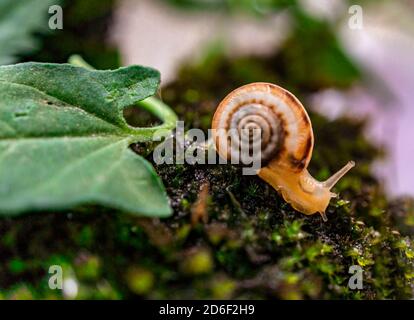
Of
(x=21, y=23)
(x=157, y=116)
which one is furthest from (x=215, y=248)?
(x=21, y=23)

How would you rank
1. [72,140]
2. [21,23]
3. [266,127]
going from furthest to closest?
[21,23] → [266,127] → [72,140]

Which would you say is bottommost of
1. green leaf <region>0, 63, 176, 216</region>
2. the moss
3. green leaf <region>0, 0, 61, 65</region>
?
the moss

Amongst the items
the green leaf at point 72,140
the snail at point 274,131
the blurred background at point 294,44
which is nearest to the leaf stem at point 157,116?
the green leaf at point 72,140

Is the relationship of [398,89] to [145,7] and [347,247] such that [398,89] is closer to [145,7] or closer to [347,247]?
[145,7]

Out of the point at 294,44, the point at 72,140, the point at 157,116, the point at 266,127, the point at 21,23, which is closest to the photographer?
the point at 72,140

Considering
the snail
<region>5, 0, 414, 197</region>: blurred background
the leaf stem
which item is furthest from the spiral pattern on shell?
<region>5, 0, 414, 197</region>: blurred background

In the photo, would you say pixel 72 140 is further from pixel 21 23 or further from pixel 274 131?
pixel 21 23

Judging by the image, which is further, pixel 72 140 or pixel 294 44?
pixel 294 44

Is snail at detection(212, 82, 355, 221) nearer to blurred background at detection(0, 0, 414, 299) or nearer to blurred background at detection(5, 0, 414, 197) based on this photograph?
blurred background at detection(0, 0, 414, 299)
